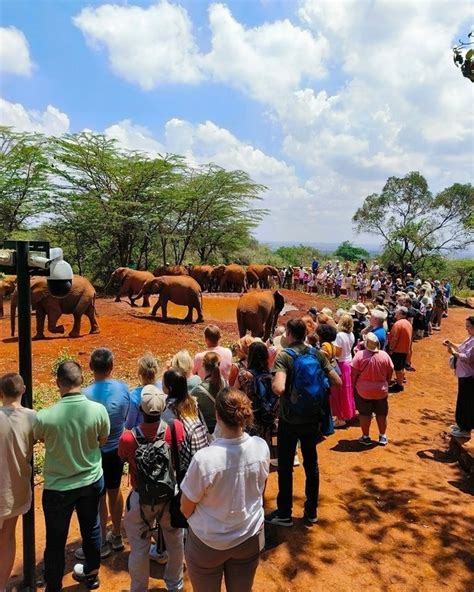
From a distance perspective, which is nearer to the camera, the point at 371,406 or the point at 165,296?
the point at 371,406

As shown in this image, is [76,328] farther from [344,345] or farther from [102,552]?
[102,552]

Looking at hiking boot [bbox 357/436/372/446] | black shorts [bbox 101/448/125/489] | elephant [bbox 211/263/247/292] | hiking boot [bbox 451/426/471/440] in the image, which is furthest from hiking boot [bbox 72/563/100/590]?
elephant [bbox 211/263/247/292]

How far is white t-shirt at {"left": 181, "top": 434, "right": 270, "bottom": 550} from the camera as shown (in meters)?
2.33

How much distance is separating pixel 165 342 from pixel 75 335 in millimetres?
2213

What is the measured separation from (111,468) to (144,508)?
79 centimetres

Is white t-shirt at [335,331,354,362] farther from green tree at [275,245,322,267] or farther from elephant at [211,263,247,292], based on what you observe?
green tree at [275,245,322,267]

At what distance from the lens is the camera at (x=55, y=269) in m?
3.13

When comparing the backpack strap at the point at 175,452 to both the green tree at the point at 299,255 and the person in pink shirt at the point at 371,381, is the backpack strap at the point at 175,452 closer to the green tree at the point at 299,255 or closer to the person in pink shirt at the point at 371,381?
the person in pink shirt at the point at 371,381

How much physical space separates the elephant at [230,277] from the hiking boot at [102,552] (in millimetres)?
20180

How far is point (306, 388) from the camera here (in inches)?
149

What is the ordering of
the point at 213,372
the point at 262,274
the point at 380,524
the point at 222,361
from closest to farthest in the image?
the point at 213,372 → the point at 380,524 → the point at 222,361 → the point at 262,274

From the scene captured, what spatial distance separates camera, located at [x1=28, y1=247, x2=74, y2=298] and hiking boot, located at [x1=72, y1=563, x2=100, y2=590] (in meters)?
2.05

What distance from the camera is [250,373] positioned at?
3.96 metres

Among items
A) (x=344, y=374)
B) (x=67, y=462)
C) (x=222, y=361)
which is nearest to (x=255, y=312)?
(x=344, y=374)
